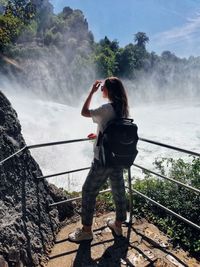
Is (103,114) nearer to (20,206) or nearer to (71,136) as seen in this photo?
(20,206)

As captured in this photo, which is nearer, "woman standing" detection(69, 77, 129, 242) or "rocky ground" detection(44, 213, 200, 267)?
"woman standing" detection(69, 77, 129, 242)

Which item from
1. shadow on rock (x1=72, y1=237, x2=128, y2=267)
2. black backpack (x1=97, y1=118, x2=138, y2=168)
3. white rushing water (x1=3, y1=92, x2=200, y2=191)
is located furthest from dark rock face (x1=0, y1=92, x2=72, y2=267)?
white rushing water (x1=3, y1=92, x2=200, y2=191)

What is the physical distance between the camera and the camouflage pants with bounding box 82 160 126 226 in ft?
12.1

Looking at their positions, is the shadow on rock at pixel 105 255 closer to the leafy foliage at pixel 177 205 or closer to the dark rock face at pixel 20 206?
the dark rock face at pixel 20 206

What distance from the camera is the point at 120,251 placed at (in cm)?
395

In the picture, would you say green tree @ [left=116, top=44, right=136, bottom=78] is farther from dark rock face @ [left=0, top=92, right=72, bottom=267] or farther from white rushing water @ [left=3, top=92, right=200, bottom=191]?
dark rock face @ [left=0, top=92, right=72, bottom=267]

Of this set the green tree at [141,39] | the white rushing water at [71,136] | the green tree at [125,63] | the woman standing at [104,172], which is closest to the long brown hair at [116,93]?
the woman standing at [104,172]

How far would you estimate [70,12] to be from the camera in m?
87.4

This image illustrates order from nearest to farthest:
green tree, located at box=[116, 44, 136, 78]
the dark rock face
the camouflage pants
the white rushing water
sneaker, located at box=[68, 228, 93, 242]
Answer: the dark rock face < the camouflage pants < sneaker, located at box=[68, 228, 93, 242] < the white rushing water < green tree, located at box=[116, 44, 136, 78]

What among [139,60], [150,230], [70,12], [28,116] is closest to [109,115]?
[150,230]

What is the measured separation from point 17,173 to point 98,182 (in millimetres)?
997

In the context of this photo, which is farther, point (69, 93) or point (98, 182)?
point (69, 93)

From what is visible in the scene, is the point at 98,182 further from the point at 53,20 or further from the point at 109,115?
the point at 53,20

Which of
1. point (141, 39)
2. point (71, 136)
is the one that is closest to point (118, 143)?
point (71, 136)
